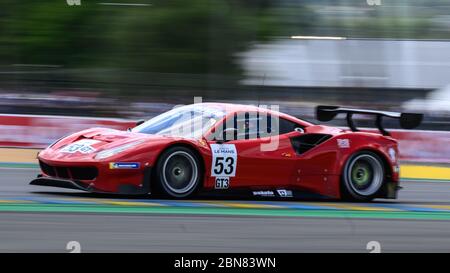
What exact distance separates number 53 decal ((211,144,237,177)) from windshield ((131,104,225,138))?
26 cm

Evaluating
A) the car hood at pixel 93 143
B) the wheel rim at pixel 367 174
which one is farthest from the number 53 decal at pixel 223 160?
the wheel rim at pixel 367 174

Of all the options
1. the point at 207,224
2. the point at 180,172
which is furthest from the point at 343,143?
the point at 207,224

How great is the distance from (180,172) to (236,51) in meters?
15.1

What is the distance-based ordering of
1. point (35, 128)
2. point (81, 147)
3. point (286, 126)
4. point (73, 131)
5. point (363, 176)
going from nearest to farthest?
point (81, 147)
point (286, 126)
point (363, 176)
point (35, 128)
point (73, 131)

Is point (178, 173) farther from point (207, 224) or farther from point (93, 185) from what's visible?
point (207, 224)

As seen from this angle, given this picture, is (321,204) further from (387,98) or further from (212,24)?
(212,24)

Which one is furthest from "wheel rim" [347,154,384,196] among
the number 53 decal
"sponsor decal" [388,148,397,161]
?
the number 53 decal

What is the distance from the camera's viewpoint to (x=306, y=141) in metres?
9.10

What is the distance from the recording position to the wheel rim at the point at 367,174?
30.3 ft

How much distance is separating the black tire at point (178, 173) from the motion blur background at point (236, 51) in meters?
10.0

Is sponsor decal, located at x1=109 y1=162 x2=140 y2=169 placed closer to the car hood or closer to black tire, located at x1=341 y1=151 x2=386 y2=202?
the car hood

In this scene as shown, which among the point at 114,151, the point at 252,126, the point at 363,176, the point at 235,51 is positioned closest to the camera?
the point at 114,151

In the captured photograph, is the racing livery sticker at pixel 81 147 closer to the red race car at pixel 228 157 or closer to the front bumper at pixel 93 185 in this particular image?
the red race car at pixel 228 157

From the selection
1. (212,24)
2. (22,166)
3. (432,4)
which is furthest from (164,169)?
(432,4)
